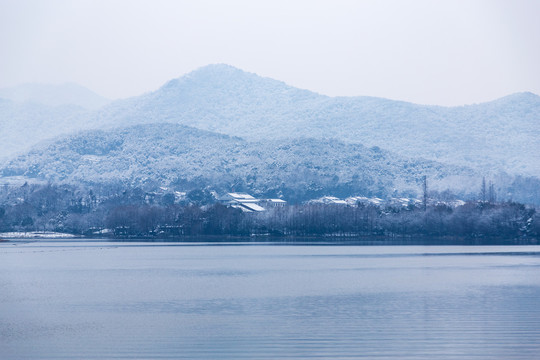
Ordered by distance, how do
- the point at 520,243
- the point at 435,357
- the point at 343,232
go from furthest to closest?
the point at 343,232 → the point at 520,243 → the point at 435,357

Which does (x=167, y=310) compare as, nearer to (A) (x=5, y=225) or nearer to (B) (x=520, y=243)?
(B) (x=520, y=243)

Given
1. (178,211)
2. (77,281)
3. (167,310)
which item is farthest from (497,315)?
(178,211)

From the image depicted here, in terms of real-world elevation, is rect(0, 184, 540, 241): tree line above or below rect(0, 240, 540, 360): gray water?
above

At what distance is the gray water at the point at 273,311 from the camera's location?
33281mm

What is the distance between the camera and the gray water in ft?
109

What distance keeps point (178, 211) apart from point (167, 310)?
11760 cm

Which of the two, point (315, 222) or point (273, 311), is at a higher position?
point (315, 222)

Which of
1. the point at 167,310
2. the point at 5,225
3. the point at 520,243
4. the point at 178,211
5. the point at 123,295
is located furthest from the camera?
the point at 5,225

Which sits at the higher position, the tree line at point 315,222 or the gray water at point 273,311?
the tree line at point 315,222

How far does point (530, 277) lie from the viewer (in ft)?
198

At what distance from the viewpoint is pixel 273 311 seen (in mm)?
43406

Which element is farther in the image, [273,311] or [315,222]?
[315,222]

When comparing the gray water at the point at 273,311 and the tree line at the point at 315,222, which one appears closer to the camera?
the gray water at the point at 273,311

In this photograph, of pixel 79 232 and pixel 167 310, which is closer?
pixel 167 310
